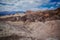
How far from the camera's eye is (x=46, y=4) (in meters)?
1.85

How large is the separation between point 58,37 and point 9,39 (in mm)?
704

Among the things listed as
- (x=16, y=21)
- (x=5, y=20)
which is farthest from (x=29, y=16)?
(x=5, y=20)

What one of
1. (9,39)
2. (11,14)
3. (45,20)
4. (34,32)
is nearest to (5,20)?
(11,14)

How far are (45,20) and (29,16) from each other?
238 millimetres

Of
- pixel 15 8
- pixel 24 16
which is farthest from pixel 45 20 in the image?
pixel 15 8

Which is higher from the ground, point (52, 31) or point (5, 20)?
point (5, 20)

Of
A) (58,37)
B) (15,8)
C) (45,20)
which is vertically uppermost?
(15,8)

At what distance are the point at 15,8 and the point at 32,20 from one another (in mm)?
296

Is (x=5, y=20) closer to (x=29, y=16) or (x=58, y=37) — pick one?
(x=29, y=16)

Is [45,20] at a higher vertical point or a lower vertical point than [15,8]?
lower

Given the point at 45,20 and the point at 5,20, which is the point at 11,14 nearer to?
the point at 5,20

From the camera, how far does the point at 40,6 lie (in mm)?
1854

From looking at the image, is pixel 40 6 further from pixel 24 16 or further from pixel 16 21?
pixel 16 21

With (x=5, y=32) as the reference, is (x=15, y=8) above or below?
above
